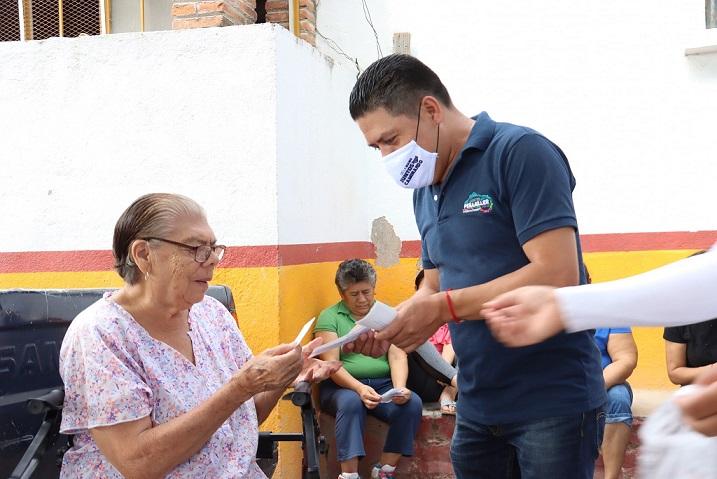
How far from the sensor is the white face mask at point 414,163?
8.67 feet

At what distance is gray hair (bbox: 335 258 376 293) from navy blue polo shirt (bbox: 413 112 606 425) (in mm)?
2771

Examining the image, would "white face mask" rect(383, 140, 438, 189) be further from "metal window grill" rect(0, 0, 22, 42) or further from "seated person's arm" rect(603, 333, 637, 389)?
"metal window grill" rect(0, 0, 22, 42)

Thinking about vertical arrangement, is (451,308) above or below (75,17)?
below

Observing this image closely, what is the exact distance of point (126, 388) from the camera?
247 cm

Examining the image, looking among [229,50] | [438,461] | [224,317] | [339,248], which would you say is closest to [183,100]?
[229,50]

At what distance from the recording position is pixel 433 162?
8.68 feet

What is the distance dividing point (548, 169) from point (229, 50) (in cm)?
302

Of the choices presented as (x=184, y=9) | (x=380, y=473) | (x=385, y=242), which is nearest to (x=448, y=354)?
(x=380, y=473)

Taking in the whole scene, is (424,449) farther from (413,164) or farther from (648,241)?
(413,164)

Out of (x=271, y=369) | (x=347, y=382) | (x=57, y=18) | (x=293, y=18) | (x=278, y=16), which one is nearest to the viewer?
(x=271, y=369)

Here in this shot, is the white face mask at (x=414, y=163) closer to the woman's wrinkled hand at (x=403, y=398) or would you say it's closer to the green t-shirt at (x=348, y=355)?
the woman's wrinkled hand at (x=403, y=398)

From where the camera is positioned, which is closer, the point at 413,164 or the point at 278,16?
the point at 413,164

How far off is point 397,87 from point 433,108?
4.9 inches

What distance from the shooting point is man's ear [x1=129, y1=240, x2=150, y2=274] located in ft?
8.94
